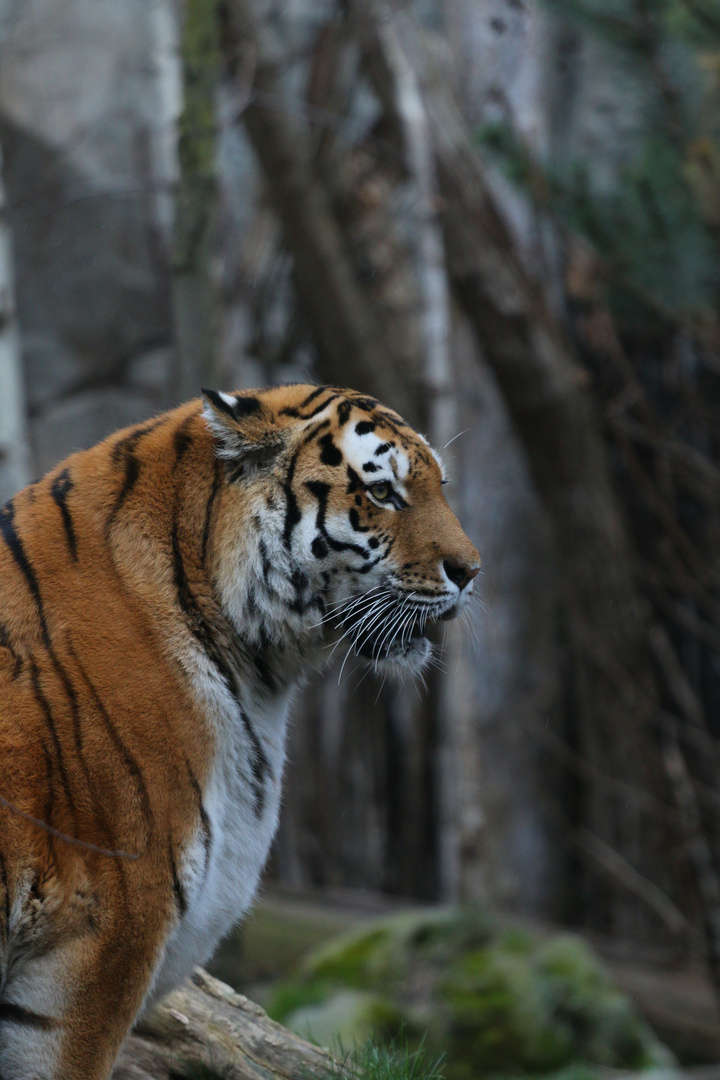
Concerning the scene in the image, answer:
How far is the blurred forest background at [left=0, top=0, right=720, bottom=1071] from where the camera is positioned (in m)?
7.60

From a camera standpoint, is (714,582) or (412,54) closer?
(714,582)

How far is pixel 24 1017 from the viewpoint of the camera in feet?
8.21

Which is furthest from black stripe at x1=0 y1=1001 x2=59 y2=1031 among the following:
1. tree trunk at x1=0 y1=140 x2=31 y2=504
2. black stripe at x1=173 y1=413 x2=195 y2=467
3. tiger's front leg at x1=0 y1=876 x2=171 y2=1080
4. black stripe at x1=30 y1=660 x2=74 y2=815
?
tree trunk at x1=0 y1=140 x2=31 y2=504

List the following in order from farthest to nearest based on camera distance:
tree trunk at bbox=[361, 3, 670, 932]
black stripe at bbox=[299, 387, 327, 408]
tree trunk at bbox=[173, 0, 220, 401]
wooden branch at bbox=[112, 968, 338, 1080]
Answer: tree trunk at bbox=[361, 3, 670, 932], tree trunk at bbox=[173, 0, 220, 401], wooden branch at bbox=[112, 968, 338, 1080], black stripe at bbox=[299, 387, 327, 408]

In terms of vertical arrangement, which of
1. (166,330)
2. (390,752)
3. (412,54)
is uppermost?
(412,54)

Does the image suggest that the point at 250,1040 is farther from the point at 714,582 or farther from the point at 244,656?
the point at 714,582

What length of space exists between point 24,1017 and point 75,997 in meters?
0.15

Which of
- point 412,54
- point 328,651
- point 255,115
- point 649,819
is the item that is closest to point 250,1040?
point 328,651

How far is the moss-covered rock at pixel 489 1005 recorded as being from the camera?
6227mm

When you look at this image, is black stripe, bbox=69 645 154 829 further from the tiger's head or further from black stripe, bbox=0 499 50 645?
the tiger's head

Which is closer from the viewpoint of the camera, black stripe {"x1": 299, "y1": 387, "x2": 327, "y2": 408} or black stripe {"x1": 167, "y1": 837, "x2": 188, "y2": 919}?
black stripe {"x1": 167, "y1": 837, "x2": 188, "y2": 919}

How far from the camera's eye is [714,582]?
8336 millimetres

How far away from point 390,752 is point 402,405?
3.13 meters

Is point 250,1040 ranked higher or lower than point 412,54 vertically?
lower
